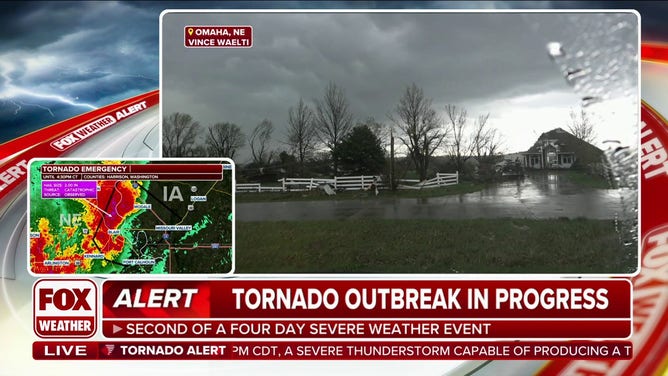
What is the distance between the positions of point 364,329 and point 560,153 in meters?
1.90

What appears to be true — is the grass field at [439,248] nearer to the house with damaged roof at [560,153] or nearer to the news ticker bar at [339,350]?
the house with damaged roof at [560,153]

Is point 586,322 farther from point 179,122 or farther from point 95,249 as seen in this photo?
point 95,249

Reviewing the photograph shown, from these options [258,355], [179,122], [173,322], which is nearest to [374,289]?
[258,355]

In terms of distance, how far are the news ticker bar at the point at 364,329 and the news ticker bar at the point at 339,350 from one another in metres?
0.06

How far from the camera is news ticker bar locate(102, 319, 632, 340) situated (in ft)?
11.8

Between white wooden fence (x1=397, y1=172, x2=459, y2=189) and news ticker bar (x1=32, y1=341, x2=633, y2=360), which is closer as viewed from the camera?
news ticker bar (x1=32, y1=341, x2=633, y2=360)

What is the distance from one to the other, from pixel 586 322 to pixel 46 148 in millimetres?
4034

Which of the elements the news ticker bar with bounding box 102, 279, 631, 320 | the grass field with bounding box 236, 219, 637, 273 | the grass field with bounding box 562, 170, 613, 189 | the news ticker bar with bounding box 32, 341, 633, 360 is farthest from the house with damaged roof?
the news ticker bar with bounding box 32, 341, 633, 360

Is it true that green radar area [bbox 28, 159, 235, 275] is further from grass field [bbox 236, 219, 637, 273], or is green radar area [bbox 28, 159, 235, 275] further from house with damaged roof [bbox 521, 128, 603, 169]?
house with damaged roof [bbox 521, 128, 603, 169]

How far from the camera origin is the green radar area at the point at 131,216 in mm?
3494

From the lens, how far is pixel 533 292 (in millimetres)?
3564

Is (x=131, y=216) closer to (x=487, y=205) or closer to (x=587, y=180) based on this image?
(x=487, y=205)

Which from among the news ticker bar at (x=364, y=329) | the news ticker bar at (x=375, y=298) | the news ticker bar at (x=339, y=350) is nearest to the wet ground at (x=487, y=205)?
the news ticker bar at (x=375, y=298)

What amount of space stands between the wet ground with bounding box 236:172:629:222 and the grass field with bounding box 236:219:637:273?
6 cm
